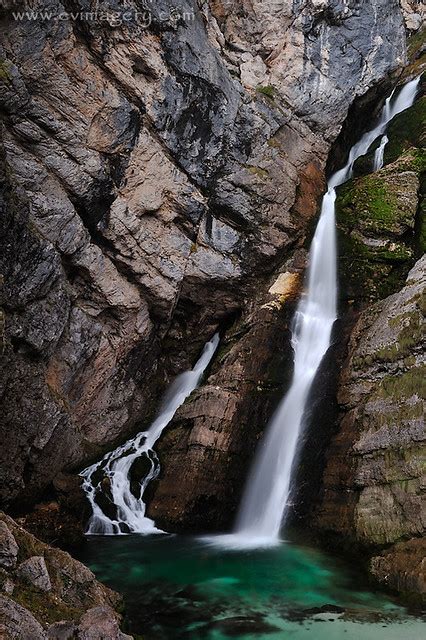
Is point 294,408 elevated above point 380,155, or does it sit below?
below

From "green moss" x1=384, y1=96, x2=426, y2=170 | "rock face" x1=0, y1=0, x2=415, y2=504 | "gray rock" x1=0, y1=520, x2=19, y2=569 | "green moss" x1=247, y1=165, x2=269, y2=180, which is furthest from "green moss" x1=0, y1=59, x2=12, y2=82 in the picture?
"green moss" x1=384, y1=96, x2=426, y2=170

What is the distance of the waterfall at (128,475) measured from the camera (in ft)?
43.8

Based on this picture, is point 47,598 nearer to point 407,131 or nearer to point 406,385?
point 406,385

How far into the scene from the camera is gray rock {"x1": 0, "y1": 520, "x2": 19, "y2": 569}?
5938mm

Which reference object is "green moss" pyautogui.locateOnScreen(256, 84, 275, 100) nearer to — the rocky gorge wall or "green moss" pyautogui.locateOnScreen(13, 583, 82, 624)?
the rocky gorge wall

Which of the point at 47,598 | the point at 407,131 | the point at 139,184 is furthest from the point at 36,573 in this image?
the point at 407,131

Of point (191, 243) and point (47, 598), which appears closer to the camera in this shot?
point (47, 598)

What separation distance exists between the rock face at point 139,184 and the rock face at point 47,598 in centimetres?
552

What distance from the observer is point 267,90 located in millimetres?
20000

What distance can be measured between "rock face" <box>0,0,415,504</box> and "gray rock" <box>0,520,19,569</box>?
5791 mm

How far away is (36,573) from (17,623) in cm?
109

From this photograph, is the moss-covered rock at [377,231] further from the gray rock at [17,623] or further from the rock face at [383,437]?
the gray rock at [17,623]

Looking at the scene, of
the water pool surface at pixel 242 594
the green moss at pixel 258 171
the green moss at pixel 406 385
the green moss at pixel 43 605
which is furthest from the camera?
the green moss at pixel 258 171

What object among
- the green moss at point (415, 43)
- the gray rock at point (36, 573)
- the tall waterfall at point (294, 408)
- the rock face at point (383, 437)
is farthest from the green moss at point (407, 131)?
the gray rock at point (36, 573)
